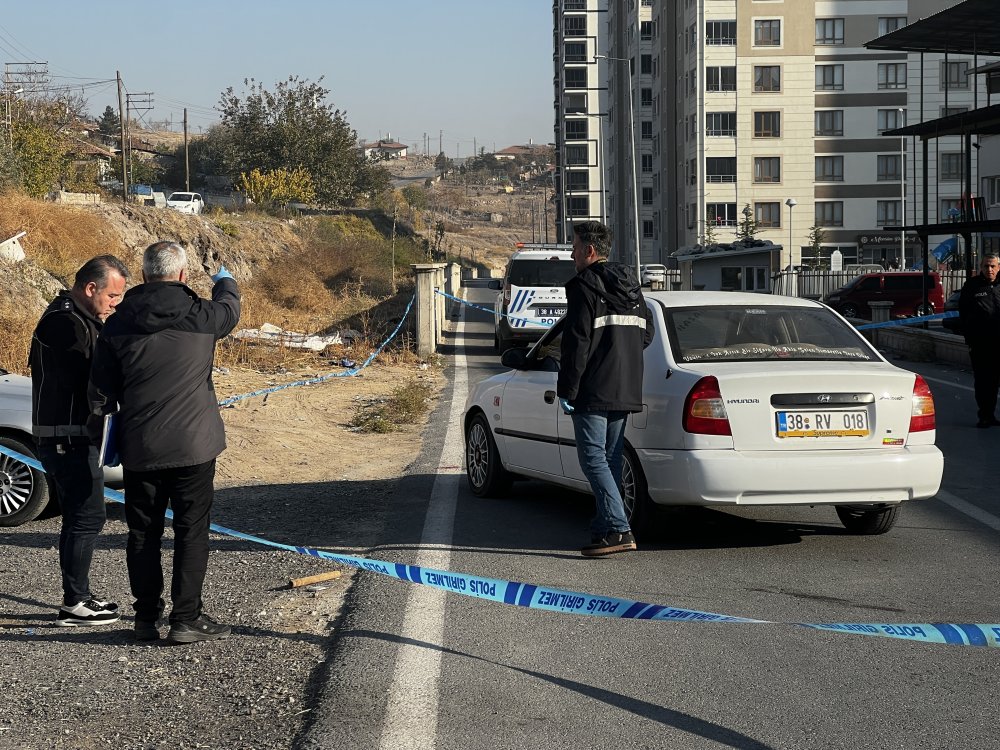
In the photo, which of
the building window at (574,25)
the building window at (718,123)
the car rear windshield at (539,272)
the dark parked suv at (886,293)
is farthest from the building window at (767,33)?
the car rear windshield at (539,272)

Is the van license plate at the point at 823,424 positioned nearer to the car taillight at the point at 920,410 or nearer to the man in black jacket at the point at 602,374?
the car taillight at the point at 920,410

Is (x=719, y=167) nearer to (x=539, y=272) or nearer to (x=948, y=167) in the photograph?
(x=948, y=167)

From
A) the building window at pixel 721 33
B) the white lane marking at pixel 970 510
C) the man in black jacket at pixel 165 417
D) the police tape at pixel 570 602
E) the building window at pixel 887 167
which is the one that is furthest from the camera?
the building window at pixel 887 167

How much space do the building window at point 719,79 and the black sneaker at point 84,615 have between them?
253 feet

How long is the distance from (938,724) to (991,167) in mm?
49544

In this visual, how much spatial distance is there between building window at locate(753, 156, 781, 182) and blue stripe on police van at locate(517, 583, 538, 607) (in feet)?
252

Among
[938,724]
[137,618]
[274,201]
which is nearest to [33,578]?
[137,618]

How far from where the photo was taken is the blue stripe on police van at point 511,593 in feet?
19.5

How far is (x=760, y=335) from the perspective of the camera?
806cm

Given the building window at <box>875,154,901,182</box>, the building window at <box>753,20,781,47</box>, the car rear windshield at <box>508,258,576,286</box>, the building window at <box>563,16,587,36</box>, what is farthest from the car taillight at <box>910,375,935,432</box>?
the building window at <box>563,16,587,36</box>

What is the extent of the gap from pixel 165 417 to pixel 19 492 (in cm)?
357

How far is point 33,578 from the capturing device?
23.1ft

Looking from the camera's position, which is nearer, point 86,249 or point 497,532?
point 497,532

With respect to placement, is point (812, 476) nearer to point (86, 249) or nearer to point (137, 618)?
point (137, 618)
